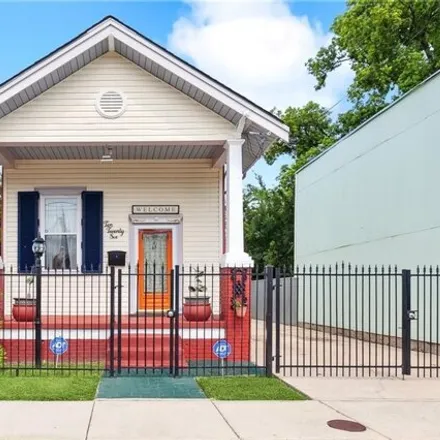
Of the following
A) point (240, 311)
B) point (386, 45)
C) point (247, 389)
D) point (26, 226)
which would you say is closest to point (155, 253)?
point (26, 226)

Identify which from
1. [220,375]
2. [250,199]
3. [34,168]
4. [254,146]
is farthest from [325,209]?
[250,199]

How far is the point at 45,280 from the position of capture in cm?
1409

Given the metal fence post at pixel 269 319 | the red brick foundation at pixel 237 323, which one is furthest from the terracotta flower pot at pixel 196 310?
the metal fence post at pixel 269 319

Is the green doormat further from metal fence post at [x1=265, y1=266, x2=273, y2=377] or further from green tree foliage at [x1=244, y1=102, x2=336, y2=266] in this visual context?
green tree foliage at [x1=244, y1=102, x2=336, y2=266]

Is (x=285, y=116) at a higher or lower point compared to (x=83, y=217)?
higher

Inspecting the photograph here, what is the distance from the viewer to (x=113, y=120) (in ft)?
39.5

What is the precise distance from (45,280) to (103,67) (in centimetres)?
518

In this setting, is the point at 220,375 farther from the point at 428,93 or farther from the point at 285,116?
the point at 285,116

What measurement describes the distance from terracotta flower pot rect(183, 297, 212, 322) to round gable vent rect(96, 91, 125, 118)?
13.2 feet

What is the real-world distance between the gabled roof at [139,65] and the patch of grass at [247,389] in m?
4.97

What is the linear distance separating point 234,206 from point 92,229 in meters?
4.06

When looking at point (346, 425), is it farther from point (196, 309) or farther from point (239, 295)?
point (196, 309)

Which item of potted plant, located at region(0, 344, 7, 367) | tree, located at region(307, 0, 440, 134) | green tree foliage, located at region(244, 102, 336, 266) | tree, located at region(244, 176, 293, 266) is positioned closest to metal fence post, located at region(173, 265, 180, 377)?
potted plant, located at region(0, 344, 7, 367)

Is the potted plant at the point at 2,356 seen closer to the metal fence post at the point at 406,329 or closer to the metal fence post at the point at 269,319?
the metal fence post at the point at 269,319
